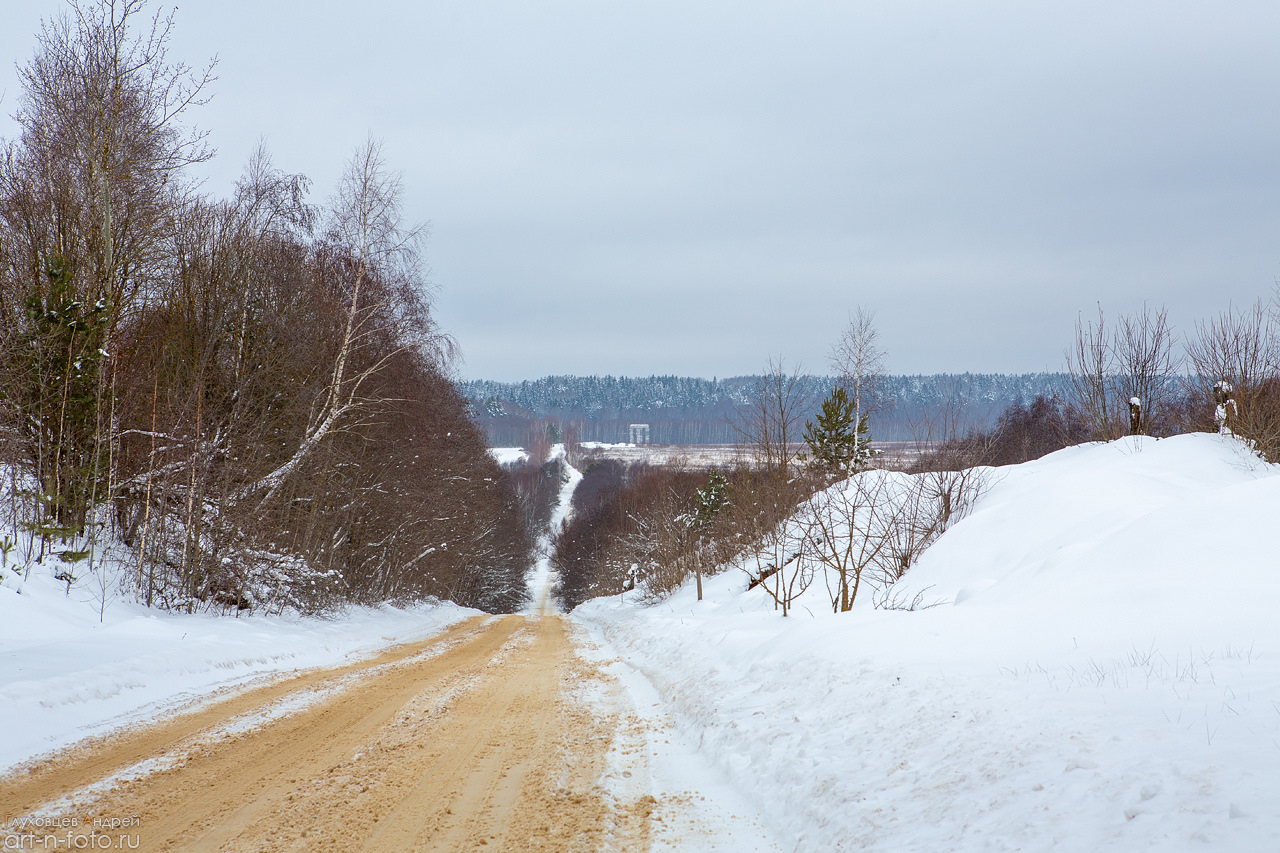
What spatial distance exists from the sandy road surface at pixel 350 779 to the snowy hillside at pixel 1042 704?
1.35 metres

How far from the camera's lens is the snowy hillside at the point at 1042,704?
3.50 meters

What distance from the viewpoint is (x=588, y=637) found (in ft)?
62.2

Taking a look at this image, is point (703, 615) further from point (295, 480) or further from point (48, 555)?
point (48, 555)

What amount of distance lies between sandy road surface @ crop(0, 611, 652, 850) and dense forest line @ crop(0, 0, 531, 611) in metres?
7.43

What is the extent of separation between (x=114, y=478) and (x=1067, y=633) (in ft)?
52.6

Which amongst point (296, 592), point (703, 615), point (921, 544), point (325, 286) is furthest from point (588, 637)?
point (325, 286)

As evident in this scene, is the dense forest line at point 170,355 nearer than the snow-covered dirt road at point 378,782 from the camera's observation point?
No

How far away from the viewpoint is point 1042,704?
15.6ft

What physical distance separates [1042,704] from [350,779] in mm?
5158

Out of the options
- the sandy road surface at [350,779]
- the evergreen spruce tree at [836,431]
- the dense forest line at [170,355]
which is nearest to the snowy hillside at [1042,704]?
the sandy road surface at [350,779]

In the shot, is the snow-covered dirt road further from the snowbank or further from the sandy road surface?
the snowbank

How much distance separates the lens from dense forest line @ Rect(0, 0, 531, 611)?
12383mm

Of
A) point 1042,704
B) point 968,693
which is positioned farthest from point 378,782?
point 1042,704

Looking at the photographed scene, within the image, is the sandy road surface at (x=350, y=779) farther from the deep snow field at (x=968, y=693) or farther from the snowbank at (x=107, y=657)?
the snowbank at (x=107, y=657)
